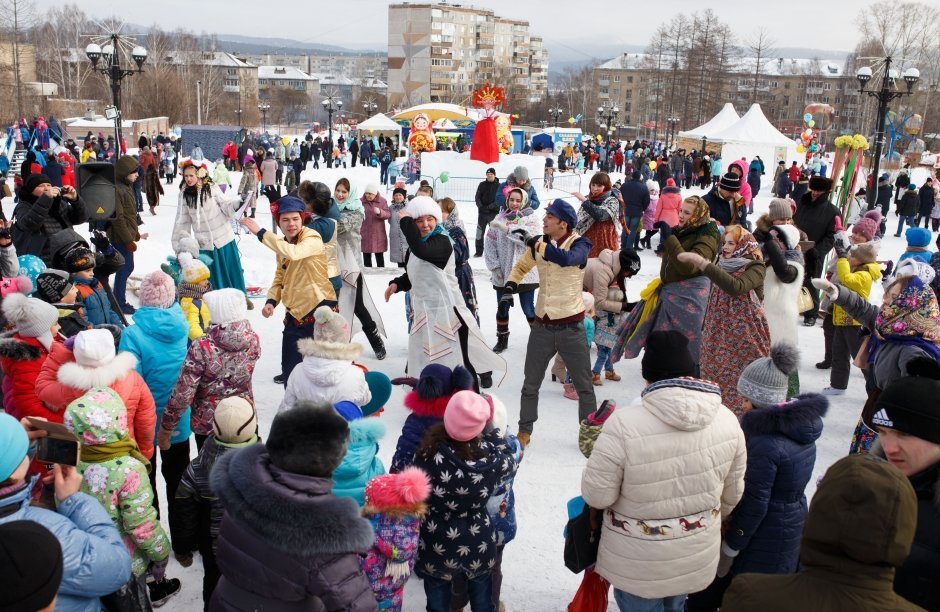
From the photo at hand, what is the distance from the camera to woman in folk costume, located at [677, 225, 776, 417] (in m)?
4.81

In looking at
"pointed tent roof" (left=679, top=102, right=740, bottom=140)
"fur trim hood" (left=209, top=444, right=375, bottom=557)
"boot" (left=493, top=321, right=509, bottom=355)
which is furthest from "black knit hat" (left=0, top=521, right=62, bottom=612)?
"pointed tent roof" (left=679, top=102, right=740, bottom=140)

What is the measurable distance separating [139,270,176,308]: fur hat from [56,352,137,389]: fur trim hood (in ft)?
2.21

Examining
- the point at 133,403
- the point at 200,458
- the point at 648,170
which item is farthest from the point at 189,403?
the point at 648,170

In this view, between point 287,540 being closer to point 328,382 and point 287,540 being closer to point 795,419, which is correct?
point 328,382

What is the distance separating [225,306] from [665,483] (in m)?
2.34

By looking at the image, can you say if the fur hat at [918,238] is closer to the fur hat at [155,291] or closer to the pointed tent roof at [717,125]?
the fur hat at [155,291]

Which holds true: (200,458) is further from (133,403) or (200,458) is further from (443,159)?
(443,159)


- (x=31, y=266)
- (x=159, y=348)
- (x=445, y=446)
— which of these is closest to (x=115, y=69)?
(x=31, y=266)

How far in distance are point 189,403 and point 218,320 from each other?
441 millimetres

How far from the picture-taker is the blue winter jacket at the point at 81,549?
82.7 inches

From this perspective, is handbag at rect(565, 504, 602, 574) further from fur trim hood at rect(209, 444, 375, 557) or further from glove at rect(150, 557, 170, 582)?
glove at rect(150, 557, 170, 582)

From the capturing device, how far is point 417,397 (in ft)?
10.5

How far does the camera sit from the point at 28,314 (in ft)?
12.2

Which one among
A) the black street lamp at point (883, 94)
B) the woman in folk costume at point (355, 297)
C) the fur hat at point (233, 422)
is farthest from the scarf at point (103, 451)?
the black street lamp at point (883, 94)
